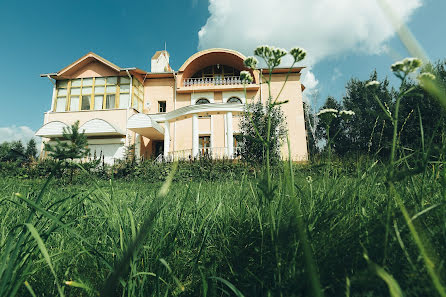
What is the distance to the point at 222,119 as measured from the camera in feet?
53.1

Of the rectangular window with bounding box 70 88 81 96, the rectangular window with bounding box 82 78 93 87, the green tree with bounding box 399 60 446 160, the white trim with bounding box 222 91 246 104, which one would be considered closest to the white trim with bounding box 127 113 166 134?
the rectangular window with bounding box 82 78 93 87

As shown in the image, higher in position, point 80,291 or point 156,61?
point 156,61

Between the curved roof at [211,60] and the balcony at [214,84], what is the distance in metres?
0.88

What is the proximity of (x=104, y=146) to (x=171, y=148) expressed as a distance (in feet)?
16.8

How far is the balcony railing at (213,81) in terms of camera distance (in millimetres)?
17764

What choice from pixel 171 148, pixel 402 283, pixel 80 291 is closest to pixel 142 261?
pixel 80 291

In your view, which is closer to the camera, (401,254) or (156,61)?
(401,254)

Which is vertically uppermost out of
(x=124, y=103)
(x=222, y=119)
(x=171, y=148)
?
(x=124, y=103)

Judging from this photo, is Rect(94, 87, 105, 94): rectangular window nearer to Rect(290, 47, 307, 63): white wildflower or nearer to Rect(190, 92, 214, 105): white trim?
Rect(190, 92, 214, 105): white trim

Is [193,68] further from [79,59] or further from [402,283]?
[402,283]

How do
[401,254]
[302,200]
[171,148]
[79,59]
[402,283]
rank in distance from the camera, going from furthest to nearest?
[79,59], [171,148], [302,200], [401,254], [402,283]

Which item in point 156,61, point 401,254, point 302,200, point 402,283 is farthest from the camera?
point 156,61

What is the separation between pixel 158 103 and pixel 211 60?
577 cm

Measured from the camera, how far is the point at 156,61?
65.5ft
